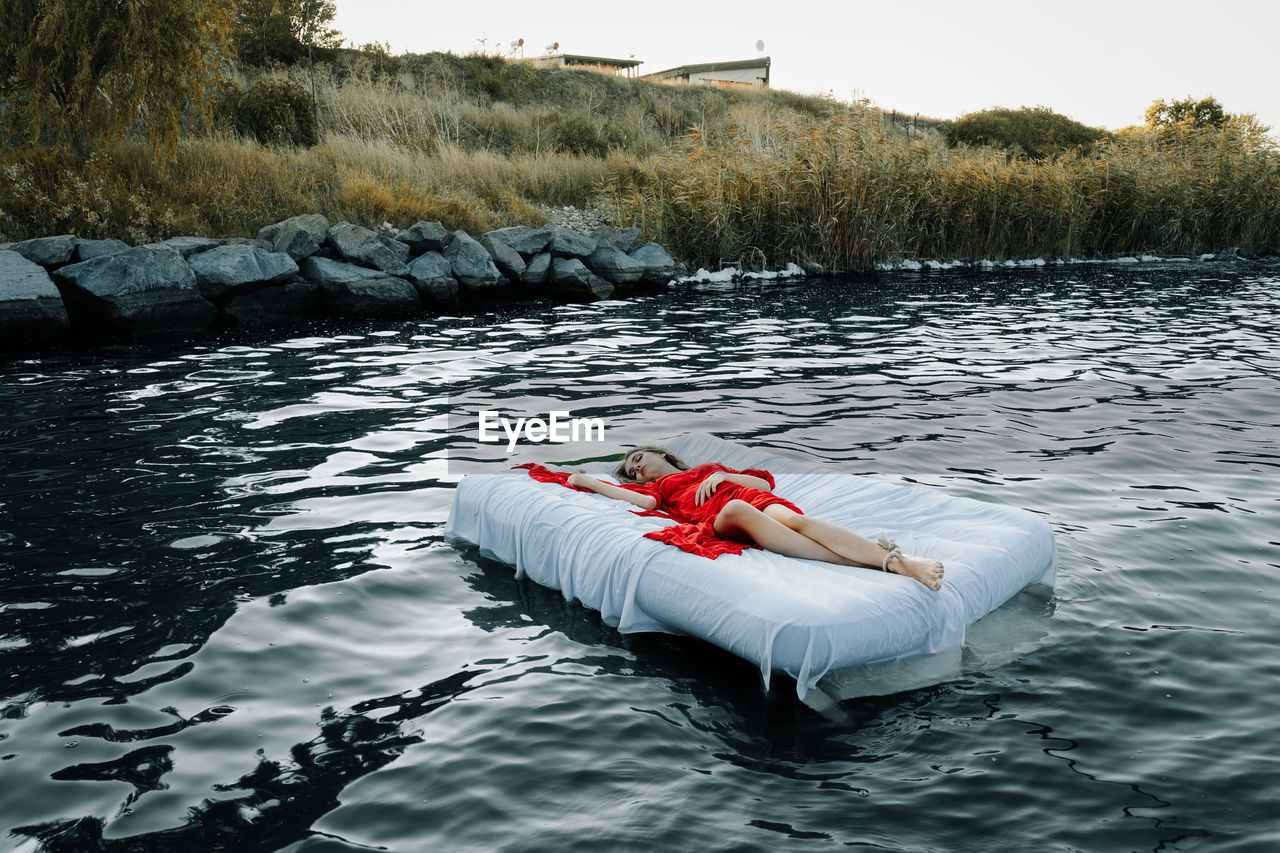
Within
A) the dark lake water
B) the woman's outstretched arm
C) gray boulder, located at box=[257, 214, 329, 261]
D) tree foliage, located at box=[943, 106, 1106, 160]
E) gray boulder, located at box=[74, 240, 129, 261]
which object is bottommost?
the dark lake water

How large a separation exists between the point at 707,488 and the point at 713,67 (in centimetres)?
5389

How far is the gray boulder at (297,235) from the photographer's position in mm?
14297

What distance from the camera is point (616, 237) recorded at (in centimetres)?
1759

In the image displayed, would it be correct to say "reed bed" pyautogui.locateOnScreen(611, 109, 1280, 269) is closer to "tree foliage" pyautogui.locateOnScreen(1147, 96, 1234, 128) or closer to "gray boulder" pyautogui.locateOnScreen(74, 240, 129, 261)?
"gray boulder" pyautogui.locateOnScreen(74, 240, 129, 261)

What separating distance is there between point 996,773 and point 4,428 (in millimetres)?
7939

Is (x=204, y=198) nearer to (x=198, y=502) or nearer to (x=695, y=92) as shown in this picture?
(x=198, y=502)

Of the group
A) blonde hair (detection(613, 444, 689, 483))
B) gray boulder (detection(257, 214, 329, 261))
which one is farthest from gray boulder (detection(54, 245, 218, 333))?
blonde hair (detection(613, 444, 689, 483))

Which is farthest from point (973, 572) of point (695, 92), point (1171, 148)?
point (695, 92)

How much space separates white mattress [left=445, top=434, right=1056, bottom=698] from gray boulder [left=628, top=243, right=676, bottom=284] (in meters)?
11.7

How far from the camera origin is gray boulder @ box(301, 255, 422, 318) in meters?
14.0

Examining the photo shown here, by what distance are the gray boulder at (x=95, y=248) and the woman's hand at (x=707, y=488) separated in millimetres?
10599

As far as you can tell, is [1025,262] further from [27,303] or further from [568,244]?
[27,303]

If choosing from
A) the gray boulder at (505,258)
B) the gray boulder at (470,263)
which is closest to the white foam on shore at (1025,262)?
the gray boulder at (505,258)

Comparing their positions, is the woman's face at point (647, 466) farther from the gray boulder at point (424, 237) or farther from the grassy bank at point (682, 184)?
the grassy bank at point (682, 184)
